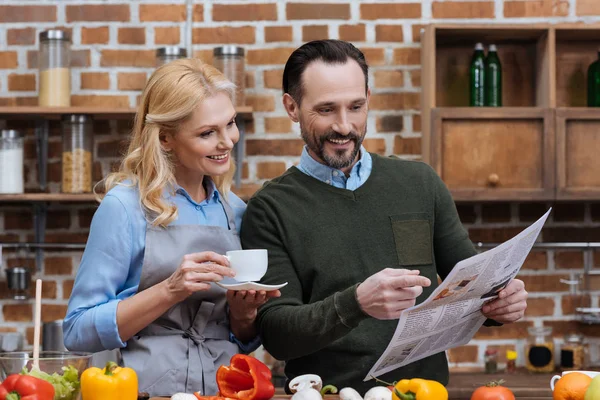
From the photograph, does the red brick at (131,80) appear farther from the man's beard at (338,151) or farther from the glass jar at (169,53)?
the man's beard at (338,151)

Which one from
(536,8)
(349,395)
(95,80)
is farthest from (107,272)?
(536,8)

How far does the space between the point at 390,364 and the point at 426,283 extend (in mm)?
258

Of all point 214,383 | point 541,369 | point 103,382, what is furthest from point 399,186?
point 541,369

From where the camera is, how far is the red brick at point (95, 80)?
3400mm

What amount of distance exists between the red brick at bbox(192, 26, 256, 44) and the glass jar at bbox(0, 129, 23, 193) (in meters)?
0.77

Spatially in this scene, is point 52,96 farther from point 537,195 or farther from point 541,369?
point 541,369

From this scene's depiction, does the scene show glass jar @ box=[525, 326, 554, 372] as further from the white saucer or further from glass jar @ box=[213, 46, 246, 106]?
the white saucer

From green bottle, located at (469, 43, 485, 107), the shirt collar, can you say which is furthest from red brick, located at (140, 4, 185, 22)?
the shirt collar

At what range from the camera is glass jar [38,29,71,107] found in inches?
127

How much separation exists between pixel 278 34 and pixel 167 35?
0.43m

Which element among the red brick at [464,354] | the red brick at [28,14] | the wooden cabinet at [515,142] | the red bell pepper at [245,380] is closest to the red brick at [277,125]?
the wooden cabinet at [515,142]

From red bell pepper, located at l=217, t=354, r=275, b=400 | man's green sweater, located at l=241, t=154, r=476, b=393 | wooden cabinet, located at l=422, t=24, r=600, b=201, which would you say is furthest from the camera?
wooden cabinet, located at l=422, t=24, r=600, b=201

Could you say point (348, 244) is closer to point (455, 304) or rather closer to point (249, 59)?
point (455, 304)

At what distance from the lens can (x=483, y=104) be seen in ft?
10.6
